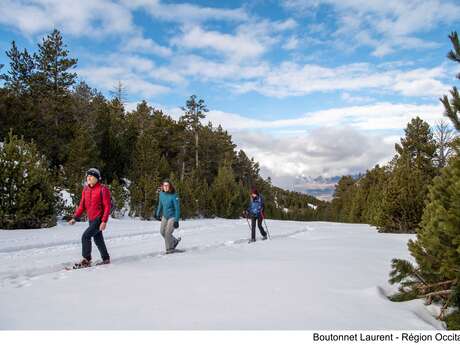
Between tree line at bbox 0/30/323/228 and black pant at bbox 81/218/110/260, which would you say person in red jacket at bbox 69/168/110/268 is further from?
tree line at bbox 0/30/323/228

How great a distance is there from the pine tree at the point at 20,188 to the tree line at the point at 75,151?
37 mm

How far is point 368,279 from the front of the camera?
6.01m

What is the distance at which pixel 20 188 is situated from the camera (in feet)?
51.9

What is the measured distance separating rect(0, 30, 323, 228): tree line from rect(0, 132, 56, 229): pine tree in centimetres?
4

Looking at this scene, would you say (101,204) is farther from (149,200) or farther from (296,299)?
(149,200)

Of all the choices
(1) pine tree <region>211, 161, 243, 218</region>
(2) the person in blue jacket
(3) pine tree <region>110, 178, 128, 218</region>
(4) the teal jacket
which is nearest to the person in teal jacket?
(4) the teal jacket

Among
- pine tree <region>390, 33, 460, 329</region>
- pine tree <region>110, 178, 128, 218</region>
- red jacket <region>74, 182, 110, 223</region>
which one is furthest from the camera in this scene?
pine tree <region>110, 178, 128, 218</region>

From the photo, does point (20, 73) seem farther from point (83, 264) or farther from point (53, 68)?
point (83, 264)

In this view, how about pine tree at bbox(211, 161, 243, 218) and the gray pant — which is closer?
the gray pant

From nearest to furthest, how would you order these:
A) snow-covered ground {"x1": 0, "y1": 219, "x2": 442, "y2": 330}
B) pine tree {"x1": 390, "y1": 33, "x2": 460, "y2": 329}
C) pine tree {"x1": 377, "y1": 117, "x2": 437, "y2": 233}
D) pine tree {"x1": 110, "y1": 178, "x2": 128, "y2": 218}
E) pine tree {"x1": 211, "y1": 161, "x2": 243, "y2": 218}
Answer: snow-covered ground {"x1": 0, "y1": 219, "x2": 442, "y2": 330}
pine tree {"x1": 390, "y1": 33, "x2": 460, "y2": 329}
pine tree {"x1": 377, "y1": 117, "x2": 437, "y2": 233}
pine tree {"x1": 110, "y1": 178, "x2": 128, "y2": 218}
pine tree {"x1": 211, "y1": 161, "x2": 243, "y2": 218}

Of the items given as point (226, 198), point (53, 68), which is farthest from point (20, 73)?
point (226, 198)

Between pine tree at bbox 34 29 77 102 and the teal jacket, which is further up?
pine tree at bbox 34 29 77 102

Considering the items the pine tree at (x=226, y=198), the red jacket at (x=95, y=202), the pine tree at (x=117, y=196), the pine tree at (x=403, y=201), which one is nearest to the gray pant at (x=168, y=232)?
the red jacket at (x=95, y=202)

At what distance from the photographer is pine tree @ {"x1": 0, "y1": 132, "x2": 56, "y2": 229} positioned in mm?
15578
